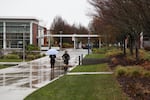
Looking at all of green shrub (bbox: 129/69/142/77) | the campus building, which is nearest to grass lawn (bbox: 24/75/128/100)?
green shrub (bbox: 129/69/142/77)

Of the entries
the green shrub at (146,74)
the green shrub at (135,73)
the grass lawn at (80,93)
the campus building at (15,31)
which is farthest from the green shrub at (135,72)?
the campus building at (15,31)

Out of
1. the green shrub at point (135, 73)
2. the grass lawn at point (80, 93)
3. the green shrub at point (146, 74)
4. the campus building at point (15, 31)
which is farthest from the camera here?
the campus building at point (15, 31)

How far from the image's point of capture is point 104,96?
13.0m

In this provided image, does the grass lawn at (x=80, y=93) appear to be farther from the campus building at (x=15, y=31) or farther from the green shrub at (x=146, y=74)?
the campus building at (x=15, y=31)

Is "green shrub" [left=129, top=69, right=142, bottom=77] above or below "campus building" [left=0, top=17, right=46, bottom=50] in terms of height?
below

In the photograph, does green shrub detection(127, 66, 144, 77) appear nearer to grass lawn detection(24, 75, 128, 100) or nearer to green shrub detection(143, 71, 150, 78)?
green shrub detection(143, 71, 150, 78)

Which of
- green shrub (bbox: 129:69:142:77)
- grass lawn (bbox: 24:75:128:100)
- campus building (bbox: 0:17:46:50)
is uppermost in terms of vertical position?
campus building (bbox: 0:17:46:50)

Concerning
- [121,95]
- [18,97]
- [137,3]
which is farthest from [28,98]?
[137,3]

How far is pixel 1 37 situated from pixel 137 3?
7920 centimetres

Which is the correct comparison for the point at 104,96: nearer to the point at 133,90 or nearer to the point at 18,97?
the point at 133,90

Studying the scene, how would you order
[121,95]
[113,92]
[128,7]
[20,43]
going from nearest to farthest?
[121,95] < [113,92] < [128,7] < [20,43]

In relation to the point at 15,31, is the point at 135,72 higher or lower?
lower

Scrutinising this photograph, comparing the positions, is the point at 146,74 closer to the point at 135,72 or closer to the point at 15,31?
the point at 135,72

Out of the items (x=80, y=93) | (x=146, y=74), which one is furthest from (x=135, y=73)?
(x=80, y=93)
